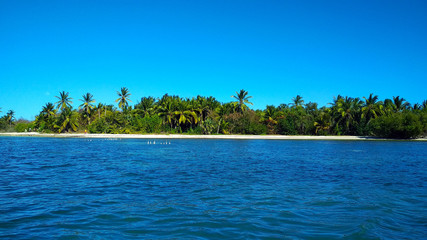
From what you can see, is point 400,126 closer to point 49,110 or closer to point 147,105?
point 147,105

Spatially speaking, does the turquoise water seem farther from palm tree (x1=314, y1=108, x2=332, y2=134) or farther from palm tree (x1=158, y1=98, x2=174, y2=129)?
palm tree (x1=158, y1=98, x2=174, y2=129)

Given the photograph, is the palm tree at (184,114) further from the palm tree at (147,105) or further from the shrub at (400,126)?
the shrub at (400,126)

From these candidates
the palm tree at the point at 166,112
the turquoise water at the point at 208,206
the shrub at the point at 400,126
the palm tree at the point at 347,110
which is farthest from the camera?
the palm tree at the point at 166,112

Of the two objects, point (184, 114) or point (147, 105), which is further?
point (147, 105)

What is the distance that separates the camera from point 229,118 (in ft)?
222

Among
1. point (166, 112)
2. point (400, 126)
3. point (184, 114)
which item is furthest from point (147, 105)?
point (400, 126)

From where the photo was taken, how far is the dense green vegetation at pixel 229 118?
209 ft

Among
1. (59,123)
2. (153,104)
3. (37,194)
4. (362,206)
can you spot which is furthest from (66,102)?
(362,206)

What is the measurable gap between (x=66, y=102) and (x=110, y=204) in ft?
251

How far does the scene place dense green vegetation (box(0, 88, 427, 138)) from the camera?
6356 cm

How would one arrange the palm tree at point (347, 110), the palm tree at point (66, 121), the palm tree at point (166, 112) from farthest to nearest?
1. the palm tree at point (66, 121)
2. the palm tree at point (166, 112)
3. the palm tree at point (347, 110)

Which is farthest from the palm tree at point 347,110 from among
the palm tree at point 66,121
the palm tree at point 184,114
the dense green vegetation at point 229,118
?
the palm tree at point 66,121

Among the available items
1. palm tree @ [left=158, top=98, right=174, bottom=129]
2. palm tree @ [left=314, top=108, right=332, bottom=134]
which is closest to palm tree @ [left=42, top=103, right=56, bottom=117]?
palm tree @ [left=158, top=98, right=174, bottom=129]

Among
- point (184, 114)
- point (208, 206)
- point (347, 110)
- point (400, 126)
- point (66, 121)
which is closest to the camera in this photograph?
point (208, 206)
